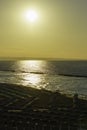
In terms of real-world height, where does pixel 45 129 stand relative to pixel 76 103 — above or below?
below

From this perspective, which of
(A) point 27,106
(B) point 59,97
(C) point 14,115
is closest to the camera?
(C) point 14,115

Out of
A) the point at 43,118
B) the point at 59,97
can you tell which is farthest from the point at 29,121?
the point at 59,97

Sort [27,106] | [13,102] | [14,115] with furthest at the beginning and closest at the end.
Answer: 1. [13,102]
2. [27,106]
3. [14,115]

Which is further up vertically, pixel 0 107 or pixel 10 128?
pixel 0 107

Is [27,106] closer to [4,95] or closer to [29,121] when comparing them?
[29,121]

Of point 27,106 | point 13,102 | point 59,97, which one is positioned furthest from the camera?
point 59,97

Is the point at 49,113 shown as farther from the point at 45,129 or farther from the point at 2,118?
the point at 2,118

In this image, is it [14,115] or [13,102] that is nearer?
[14,115]

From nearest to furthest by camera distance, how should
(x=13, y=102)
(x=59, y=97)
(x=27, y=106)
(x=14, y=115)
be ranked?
(x=14, y=115), (x=27, y=106), (x=13, y=102), (x=59, y=97)

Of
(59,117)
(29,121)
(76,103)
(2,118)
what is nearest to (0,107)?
(2,118)
